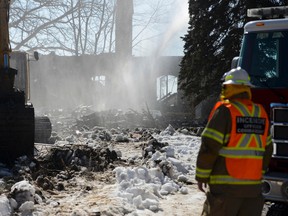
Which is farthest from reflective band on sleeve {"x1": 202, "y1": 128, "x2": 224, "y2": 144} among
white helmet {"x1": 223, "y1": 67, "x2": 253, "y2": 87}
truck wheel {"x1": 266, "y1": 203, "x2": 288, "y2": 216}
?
truck wheel {"x1": 266, "y1": 203, "x2": 288, "y2": 216}

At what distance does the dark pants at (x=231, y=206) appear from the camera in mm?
3656

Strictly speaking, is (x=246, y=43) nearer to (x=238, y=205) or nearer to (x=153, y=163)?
(x=238, y=205)

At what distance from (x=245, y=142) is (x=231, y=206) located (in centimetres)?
55

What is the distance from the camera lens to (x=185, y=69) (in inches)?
907

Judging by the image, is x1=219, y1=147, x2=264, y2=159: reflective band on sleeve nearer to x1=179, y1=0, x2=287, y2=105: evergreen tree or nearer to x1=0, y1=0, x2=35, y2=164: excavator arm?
x1=0, y1=0, x2=35, y2=164: excavator arm

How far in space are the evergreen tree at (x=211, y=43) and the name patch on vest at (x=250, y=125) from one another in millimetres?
16627

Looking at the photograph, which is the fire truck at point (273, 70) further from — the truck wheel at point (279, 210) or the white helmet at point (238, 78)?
the white helmet at point (238, 78)

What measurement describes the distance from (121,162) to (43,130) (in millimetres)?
5610

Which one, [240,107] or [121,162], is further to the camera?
[121,162]

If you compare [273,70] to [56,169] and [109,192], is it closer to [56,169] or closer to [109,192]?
[109,192]

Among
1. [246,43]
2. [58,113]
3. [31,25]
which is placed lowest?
[58,113]

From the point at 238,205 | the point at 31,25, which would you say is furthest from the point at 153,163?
the point at 31,25

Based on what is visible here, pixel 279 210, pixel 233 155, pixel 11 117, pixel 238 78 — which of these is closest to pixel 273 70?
pixel 279 210

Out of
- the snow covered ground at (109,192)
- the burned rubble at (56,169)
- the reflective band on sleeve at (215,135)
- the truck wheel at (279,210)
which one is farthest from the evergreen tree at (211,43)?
the reflective band on sleeve at (215,135)
